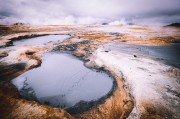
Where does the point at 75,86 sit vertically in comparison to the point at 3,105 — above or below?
below

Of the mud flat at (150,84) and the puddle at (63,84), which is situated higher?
the mud flat at (150,84)

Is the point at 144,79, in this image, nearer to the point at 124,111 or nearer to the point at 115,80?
the point at 115,80

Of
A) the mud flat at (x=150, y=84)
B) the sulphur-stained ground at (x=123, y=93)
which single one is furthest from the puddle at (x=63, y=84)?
the mud flat at (x=150, y=84)

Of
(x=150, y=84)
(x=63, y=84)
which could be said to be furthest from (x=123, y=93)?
(x=63, y=84)

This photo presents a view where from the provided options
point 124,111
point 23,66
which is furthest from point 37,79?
point 124,111

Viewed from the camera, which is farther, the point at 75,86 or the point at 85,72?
the point at 85,72

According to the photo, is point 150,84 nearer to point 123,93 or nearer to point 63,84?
point 123,93

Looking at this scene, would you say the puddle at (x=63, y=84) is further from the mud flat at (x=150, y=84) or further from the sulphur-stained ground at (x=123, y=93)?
the mud flat at (x=150, y=84)

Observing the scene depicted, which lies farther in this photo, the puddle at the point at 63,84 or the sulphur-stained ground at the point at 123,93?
the puddle at the point at 63,84

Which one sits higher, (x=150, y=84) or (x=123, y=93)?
(x=150, y=84)
